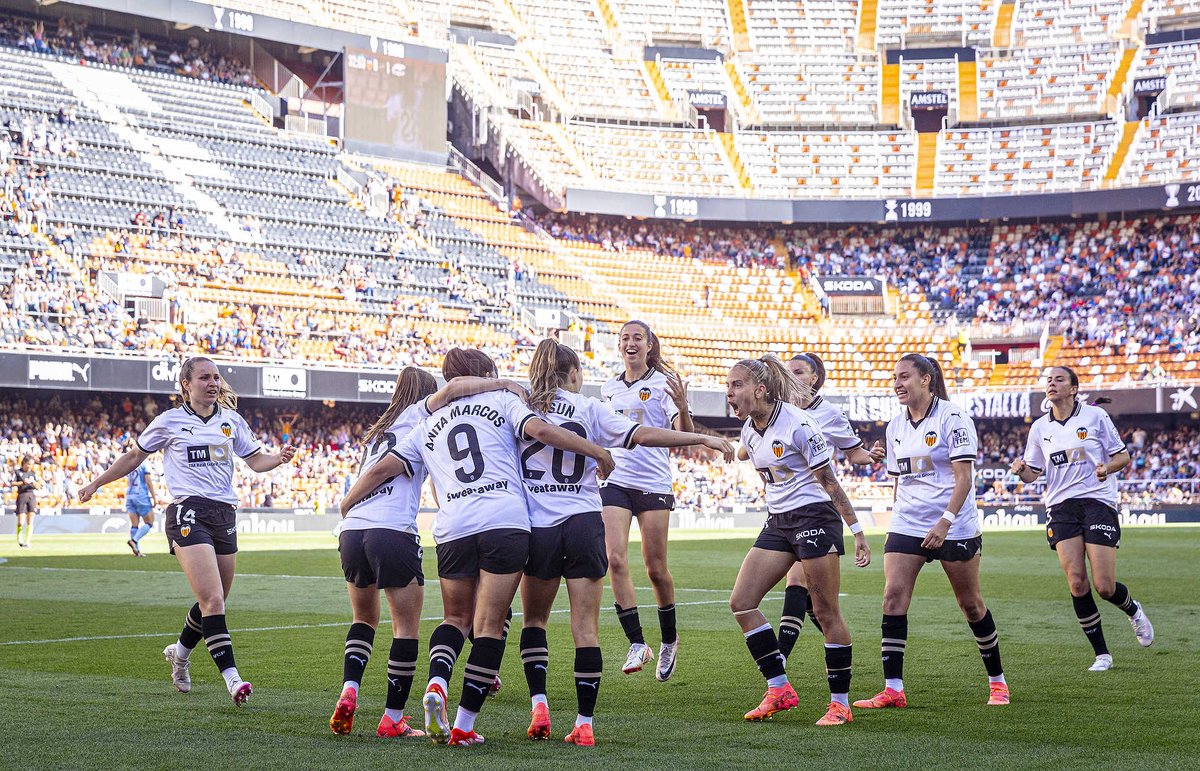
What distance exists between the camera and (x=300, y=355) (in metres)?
44.7

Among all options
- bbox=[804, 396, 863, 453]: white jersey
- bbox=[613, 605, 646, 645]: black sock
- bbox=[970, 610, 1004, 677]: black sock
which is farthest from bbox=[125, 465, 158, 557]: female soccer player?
bbox=[970, 610, 1004, 677]: black sock

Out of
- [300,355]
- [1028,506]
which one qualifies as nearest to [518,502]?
[300,355]

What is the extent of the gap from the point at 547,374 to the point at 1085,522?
597 cm

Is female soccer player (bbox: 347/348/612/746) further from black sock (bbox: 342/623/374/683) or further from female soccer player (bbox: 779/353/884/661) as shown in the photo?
female soccer player (bbox: 779/353/884/661)

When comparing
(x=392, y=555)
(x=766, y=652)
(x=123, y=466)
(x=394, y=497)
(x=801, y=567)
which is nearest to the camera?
(x=392, y=555)

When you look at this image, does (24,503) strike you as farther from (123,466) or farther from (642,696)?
(642,696)

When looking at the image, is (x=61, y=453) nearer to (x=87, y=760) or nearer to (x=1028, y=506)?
(x=1028, y=506)

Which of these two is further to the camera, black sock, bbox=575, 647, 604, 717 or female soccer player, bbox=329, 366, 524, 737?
female soccer player, bbox=329, 366, 524, 737

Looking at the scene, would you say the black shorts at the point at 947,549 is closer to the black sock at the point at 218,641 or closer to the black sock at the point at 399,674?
the black sock at the point at 399,674

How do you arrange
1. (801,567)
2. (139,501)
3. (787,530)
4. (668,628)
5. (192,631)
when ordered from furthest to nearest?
(139,501), (668,628), (801,567), (192,631), (787,530)

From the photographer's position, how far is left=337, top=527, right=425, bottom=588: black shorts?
8.55 m

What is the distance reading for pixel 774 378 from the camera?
9.17m

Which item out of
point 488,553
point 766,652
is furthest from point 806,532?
point 488,553

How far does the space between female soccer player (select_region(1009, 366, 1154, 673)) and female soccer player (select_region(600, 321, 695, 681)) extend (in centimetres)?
312
